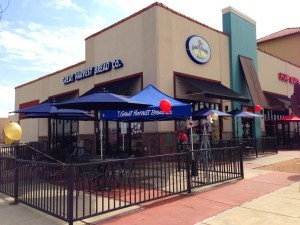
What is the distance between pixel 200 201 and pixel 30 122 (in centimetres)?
2246

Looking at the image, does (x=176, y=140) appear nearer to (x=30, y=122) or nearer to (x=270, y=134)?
(x=270, y=134)

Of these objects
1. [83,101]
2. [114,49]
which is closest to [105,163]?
[83,101]

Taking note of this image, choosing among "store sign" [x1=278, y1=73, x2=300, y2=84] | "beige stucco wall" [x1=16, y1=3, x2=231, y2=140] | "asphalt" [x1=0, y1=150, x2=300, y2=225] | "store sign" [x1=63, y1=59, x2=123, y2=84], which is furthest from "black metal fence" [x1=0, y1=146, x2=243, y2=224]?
"store sign" [x1=278, y1=73, x2=300, y2=84]

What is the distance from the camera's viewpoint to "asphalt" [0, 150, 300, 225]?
5.76 m

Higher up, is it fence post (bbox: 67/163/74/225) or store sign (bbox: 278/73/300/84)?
store sign (bbox: 278/73/300/84)

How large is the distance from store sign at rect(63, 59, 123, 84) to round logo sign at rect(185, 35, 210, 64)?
3.69m

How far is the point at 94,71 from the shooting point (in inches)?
750

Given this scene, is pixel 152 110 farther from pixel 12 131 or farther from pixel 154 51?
pixel 154 51

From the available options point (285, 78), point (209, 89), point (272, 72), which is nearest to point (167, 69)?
point (209, 89)

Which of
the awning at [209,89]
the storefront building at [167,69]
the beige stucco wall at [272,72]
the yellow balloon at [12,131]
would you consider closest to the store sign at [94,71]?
the storefront building at [167,69]

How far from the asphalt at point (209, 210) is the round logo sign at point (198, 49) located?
9.41 m

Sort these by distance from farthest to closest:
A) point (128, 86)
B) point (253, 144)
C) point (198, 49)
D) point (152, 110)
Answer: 1. point (198, 49)
2. point (253, 144)
3. point (128, 86)
4. point (152, 110)

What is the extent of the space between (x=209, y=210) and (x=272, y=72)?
21314 millimetres

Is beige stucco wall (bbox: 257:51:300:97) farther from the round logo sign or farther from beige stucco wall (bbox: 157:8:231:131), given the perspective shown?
the round logo sign
